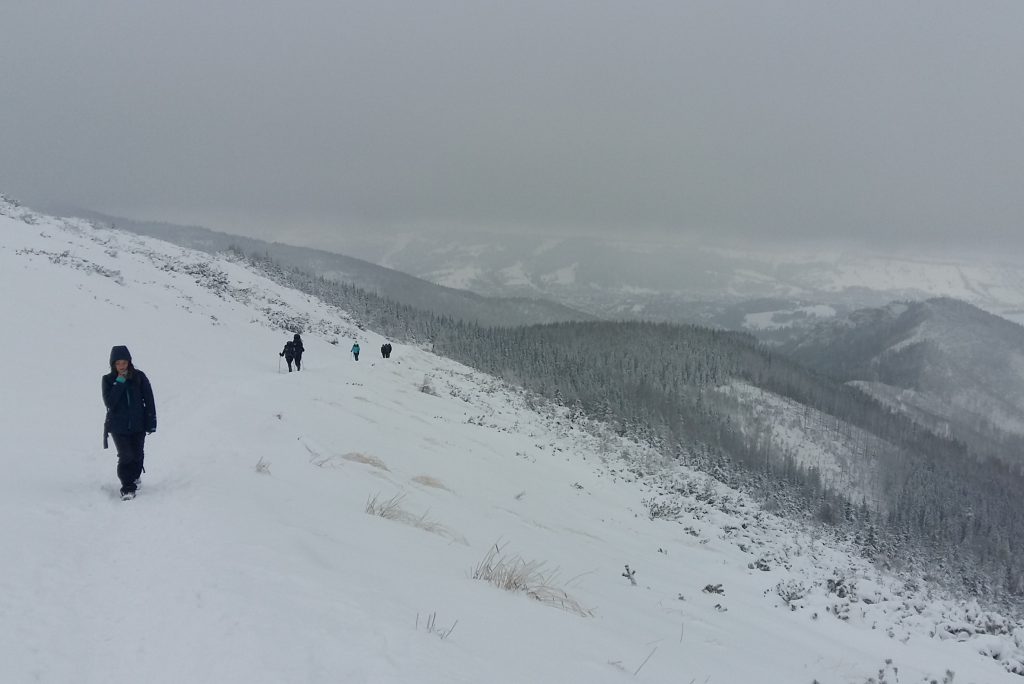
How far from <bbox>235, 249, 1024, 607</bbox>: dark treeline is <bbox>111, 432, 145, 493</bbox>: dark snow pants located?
46344mm

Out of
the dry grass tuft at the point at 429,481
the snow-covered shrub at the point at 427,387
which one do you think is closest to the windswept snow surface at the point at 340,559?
the dry grass tuft at the point at 429,481

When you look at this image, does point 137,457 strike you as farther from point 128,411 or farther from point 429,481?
point 429,481

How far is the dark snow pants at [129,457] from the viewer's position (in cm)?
681

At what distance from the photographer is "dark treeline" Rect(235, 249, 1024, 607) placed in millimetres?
62312

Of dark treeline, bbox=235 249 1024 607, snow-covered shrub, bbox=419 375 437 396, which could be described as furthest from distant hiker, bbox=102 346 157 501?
dark treeline, bbox=235 249 1024 607

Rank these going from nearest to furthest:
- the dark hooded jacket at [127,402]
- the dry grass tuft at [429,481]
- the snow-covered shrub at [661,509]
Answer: the dark hooded jacket at [127,402]
the dry grass tuft at [429,481]
the snow-covered shrub at [661,509]

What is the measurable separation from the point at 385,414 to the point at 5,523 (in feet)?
43.6

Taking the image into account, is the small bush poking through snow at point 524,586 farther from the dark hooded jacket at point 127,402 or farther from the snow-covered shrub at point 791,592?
the snow-covered shrub at point 791,592

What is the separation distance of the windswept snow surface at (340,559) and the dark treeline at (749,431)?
3329cm

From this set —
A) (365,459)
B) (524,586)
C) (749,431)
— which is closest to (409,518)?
(524,586)

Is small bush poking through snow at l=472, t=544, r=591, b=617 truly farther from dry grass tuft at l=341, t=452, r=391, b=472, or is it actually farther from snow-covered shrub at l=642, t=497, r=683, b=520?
snow-covered shrub at l=642, t=497, r=683, b=520

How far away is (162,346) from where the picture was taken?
21672 mm

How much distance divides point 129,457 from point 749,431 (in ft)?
352

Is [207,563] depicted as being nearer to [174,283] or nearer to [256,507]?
[256,507]
